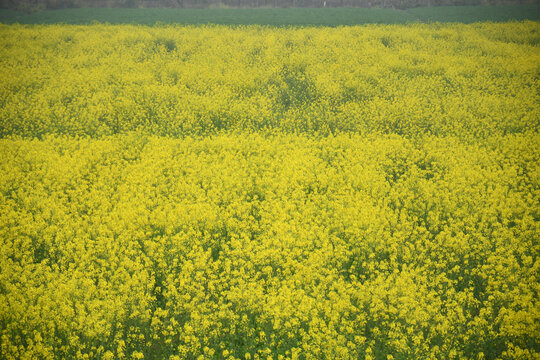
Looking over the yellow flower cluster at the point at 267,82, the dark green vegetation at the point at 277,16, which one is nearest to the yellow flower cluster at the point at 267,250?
the yellow flower cluster at the point at 267,82

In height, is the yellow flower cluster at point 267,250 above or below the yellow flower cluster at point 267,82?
below

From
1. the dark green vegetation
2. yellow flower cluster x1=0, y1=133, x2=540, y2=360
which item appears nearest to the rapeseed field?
yellow flower cluster x1=0, y1=133, x2=540, y2=360

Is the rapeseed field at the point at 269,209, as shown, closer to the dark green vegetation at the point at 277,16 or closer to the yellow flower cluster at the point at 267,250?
the yellow flower cluster at the point at 267,250

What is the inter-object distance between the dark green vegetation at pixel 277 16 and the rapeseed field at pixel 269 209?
→ 14680 millimetres

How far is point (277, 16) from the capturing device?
34906mm

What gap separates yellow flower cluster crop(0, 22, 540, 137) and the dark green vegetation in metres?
7.31

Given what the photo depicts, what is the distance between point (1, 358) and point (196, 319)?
8.06 feet

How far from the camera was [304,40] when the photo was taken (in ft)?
79.5

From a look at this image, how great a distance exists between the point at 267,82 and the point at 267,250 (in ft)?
40.6

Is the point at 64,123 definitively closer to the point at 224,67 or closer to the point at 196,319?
the point at 224,67

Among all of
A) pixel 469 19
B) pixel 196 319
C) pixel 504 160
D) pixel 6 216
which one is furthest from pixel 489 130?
pixel 469 19

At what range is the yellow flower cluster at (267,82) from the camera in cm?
1326

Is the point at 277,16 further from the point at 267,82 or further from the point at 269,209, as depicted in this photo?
the point at 269,209

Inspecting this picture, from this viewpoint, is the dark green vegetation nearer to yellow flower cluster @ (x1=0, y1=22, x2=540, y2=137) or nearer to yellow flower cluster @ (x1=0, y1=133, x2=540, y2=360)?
yellow flower cluster @ (x1=0, y1=22, x2=540, y2=137)
